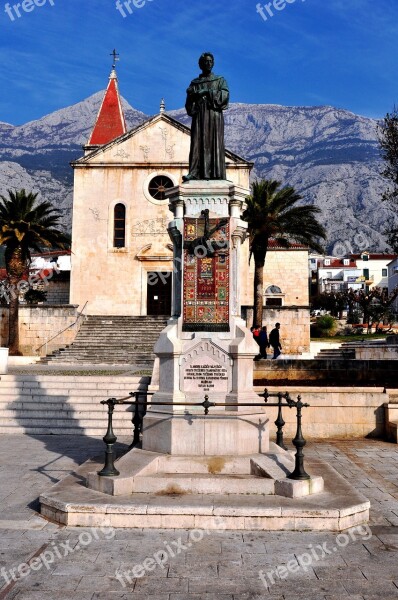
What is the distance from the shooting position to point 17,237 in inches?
1142

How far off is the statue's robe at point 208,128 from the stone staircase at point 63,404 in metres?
6.89

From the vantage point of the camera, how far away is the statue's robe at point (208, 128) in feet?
31.1

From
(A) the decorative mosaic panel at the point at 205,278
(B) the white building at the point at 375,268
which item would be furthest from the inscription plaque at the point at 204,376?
(B) the white building at the point at 375,268

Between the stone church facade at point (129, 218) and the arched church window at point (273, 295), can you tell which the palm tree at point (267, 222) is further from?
the arched church window at point (273, 295)

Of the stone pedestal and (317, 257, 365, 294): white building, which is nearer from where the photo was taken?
the stone pedestal

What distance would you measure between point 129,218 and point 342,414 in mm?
22909

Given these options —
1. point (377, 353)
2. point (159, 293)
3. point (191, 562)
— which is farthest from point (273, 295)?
point (191, 562)

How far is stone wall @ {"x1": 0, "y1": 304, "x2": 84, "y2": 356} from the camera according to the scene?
30.1m

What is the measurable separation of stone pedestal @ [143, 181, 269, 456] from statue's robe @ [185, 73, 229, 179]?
33cm

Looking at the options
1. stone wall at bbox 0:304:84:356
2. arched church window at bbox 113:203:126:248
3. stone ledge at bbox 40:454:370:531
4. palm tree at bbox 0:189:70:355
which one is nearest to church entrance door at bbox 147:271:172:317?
arched church window at bbox 113:203:126:248

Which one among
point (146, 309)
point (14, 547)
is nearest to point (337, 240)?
point (146, 309)

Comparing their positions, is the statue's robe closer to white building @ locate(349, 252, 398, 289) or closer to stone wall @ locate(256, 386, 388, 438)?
stone wall @ locate(256, 386, 388, 438)

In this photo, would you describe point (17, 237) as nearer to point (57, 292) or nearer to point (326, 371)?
point (57, 292)

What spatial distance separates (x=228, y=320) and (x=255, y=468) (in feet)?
7.35
